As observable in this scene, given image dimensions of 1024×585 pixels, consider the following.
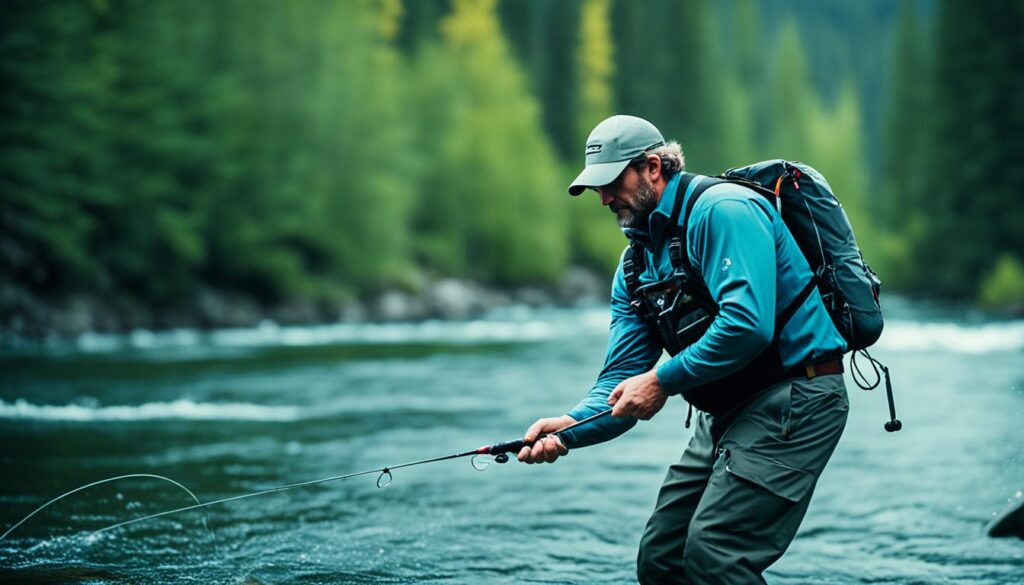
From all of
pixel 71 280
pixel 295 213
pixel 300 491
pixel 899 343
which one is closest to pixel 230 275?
pixel 295 213

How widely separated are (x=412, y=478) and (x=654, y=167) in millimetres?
5554

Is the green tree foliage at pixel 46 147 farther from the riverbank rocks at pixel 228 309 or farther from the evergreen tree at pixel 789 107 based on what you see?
the evergreen tree at pixel 789 107

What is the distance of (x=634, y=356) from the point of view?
4.09m

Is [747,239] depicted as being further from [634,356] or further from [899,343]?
[899,343]

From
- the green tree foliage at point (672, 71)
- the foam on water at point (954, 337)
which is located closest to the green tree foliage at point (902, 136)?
the green tree foliage at point (672, 71)

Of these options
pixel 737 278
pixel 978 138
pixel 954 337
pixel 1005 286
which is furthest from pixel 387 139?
pixel 737 278

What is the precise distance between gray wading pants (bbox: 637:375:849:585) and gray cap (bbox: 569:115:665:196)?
34.3 inches

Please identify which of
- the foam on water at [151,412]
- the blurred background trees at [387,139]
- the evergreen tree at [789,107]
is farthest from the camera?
the evergreen tree at [789,107]

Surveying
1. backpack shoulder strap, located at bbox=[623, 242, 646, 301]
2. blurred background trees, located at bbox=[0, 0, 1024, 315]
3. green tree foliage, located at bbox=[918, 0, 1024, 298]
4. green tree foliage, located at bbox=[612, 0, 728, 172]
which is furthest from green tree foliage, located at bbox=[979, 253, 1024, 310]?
backpack shoulder strap, located at bbox=[623, 242, 646, 301]

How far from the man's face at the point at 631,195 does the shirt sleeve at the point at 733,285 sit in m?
0.26

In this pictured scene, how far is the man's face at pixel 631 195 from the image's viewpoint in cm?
371

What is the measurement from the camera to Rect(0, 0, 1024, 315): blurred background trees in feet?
84.8

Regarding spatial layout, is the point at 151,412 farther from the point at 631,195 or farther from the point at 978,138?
the point at 978,138

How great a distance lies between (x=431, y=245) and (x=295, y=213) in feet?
31.0
